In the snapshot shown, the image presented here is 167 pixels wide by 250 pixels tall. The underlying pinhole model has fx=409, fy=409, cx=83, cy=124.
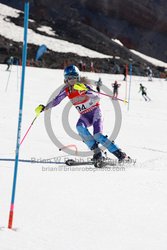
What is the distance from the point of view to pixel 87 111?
739 centimetres

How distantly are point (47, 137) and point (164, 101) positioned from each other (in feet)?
→ 57.0

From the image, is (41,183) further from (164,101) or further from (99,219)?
(164,101)

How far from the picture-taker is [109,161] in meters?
7.19

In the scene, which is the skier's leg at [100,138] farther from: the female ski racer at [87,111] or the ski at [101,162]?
the ski at [101,162]

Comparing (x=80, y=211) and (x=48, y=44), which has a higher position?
(x=48, y=44)

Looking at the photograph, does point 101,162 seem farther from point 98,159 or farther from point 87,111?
point 87,111

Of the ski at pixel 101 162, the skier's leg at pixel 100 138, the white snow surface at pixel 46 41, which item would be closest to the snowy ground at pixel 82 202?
the ski at pixel 101 162

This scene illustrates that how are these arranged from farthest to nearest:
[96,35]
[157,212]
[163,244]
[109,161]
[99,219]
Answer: [96,35], [109,161], [157,212], [99,219], [163,244]

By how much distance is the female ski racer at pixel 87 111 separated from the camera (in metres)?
7.17

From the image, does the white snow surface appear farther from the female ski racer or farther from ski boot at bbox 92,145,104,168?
ski boot at bbox 92,145,104,168

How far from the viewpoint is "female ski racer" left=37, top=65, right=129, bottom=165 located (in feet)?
23.5

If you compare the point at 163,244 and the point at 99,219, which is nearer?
the point at 163,244

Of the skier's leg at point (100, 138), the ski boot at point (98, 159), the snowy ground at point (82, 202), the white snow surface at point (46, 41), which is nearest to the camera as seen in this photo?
the snowy ground at point (82, 202)

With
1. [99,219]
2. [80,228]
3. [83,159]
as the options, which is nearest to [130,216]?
[99,219]
